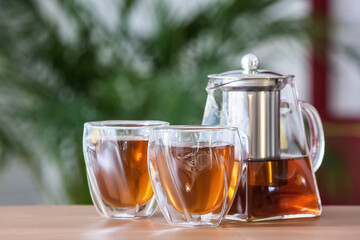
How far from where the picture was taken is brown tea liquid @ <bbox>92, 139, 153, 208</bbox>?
64cm

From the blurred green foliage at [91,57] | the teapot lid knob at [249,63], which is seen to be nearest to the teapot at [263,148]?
the teapot lid knob at [249,63]

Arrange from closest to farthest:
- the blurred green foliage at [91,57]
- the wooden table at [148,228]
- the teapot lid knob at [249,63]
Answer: the wooden table at [148,228]
the teapot lid knob at [249,63]
the blurred green foliage at [91,57]

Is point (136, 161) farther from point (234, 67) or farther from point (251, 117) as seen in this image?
point (234, 67)

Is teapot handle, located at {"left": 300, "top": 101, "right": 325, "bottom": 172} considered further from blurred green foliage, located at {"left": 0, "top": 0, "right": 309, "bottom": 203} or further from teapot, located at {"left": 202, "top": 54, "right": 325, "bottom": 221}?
blurred green foliage, located at {"left": 0, "top": 0, "right": 309, "bottom": 203}

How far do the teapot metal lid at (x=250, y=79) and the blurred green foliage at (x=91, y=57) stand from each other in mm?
1294

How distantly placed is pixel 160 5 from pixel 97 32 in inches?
9.5

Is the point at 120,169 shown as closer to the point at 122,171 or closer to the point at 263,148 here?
the point at 122,171

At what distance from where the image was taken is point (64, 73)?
2131 mm

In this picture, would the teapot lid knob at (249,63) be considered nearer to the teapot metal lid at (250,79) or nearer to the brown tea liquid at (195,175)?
the teapot metal lid at (250,79)

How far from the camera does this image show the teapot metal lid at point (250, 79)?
0.63 metres

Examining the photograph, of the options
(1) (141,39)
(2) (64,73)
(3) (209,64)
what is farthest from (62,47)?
(3) (209,64)

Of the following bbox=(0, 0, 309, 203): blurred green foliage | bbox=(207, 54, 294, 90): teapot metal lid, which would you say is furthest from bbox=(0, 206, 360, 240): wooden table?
bbox=(0, 0, 309, 203): blurred green foliage

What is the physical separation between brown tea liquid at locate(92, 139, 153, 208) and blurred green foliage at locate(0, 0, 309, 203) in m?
1.30

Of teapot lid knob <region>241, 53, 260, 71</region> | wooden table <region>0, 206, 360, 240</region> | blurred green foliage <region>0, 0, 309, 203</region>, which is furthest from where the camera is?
blurred green foliage <region>0, 0, 309, 203</region>
